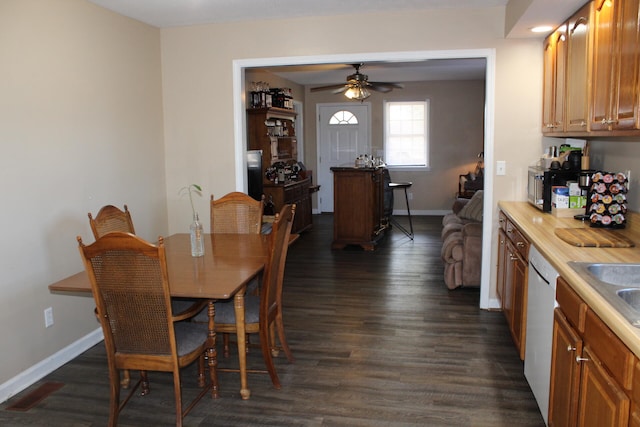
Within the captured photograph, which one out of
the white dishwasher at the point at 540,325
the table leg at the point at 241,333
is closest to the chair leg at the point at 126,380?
the table leg at the point at 241,333

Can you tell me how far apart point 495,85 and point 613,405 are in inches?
122

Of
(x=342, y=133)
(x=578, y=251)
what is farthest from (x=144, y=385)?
(x=342, y=133)

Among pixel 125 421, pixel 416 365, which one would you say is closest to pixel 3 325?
pixel 125 421

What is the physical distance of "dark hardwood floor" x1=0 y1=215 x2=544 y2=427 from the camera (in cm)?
279

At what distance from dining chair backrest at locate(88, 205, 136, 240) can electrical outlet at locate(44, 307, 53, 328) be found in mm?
667

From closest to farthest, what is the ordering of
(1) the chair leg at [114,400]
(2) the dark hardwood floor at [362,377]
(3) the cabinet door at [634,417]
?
(3) the cabinet door at [634,417] < (1) the chair leg at [114,400] < (2) the dark hardwood floor at [362,377]

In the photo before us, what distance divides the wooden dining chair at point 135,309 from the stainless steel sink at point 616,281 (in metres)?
1.70

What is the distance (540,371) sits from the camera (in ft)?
8.56

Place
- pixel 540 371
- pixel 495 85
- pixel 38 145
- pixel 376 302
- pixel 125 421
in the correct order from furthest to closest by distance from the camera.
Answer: pixel 376 302 → pixel 495 85 → pixel 38 145 → pixel 125 421 → pixel 540 371

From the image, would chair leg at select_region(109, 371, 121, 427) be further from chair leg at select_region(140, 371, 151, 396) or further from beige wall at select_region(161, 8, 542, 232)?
beige wall at select_region(161, 8, 542, 232)

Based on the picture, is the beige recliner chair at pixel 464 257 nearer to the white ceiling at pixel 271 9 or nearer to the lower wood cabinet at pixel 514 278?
the lower wood cabinet at pixel 514 278

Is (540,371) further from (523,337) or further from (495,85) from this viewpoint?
(495,85)

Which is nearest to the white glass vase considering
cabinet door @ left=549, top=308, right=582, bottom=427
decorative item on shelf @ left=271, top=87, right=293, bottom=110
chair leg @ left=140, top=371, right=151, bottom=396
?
chair leg @ left=140, top=371, right=151, bottom=396

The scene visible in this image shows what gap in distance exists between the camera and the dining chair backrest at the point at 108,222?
10.3ft
